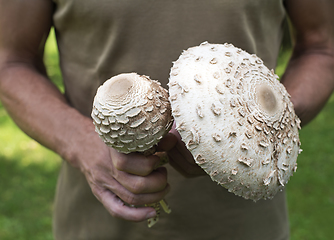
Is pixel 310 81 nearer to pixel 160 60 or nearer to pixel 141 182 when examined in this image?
pixel 160 60

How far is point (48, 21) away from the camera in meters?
1.70

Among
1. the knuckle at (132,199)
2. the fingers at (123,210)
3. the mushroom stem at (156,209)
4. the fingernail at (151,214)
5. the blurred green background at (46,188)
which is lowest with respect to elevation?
the blurred green background at (46,188)

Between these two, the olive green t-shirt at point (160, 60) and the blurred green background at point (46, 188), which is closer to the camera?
the olive green t-shirt at point (160, 60)

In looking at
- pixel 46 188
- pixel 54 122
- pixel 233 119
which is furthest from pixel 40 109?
pixel 46 188

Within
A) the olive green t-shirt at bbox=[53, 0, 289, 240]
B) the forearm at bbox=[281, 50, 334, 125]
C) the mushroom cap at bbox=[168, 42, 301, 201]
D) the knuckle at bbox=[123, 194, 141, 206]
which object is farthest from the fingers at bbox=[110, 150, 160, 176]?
the forearm at bbox=[281, 50, 334, 125]

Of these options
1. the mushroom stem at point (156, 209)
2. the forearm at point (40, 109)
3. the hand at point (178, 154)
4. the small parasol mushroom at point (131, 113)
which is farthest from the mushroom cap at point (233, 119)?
the forearm at point (40, 109)

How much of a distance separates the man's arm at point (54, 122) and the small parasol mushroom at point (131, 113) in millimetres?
114

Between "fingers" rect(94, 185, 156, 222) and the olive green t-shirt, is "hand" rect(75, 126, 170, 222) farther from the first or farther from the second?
the olive green t-shirt

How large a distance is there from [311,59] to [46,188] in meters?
3.77

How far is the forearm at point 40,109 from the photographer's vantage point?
5.15ft

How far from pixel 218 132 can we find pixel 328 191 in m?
3.90

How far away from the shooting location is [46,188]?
443cm

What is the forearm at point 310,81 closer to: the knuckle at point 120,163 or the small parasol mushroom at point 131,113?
the small parasol mushroom at point 131,113

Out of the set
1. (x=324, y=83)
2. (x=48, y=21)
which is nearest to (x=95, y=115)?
(x=48, y=21)
